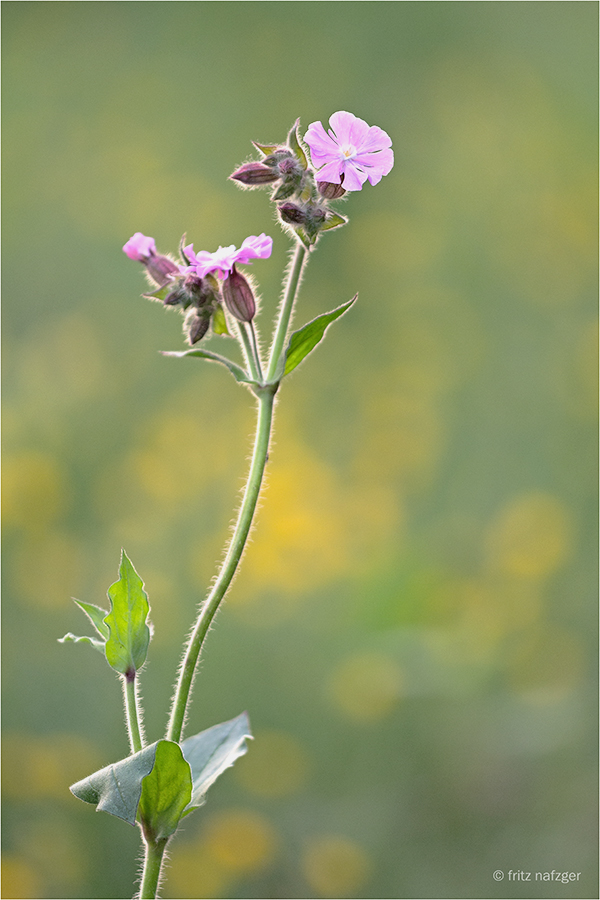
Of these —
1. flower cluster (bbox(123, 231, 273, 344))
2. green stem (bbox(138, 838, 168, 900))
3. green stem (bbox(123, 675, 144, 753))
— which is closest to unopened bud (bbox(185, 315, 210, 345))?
flower cluster (bbox(123, 231, 273, 344))

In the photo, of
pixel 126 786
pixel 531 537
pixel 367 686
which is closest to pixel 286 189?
pixel 126 786

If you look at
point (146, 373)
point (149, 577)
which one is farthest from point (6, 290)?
point (149, 577)

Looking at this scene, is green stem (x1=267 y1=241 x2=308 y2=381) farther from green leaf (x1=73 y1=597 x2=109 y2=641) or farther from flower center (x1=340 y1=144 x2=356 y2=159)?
green leaf (x1=73 y1=597 x2=109 y2=641)

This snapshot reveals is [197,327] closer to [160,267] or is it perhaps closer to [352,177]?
[160,267]

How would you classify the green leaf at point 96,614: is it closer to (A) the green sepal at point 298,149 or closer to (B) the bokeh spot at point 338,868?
(A) the green sepal at point 298,149

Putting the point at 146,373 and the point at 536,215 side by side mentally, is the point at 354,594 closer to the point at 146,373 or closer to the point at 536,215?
the point at 146,373

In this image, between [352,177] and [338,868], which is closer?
[352,177]

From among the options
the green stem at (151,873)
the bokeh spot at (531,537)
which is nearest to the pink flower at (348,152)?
the green stem at (151,873)
